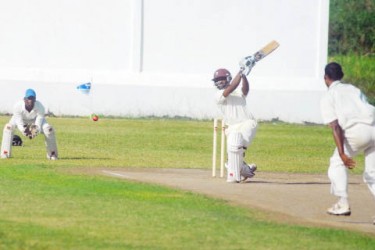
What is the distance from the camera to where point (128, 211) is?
16000mm

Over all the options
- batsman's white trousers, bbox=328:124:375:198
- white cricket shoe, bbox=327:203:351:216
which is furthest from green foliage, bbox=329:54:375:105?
batsman's white trousers, bbox=328:124:375:198

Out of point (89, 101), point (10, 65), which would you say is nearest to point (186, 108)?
point (89, 101)

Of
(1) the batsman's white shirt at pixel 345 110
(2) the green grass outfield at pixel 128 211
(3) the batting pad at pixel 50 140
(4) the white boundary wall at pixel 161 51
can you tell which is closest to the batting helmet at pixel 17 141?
(2) the green grass outfield at pixel 128 211

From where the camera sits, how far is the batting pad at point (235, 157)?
20094 millimetres

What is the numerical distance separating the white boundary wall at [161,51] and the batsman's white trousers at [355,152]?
76.5 ft


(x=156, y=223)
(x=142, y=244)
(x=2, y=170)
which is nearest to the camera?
(x=142, y=244)

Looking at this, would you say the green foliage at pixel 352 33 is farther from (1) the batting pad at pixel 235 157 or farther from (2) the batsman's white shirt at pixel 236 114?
(1) the batting pad at pixel 235 157

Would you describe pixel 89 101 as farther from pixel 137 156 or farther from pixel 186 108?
pixel 137 156

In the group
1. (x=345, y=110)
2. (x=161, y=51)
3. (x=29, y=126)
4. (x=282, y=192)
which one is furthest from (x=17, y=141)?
(x=345, y=110)

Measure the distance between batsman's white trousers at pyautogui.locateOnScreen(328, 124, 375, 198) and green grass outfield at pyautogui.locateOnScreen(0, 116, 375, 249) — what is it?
2.95 feet

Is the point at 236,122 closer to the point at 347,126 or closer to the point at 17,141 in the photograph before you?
the point at 347,126

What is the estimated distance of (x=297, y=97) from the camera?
39.2 metres

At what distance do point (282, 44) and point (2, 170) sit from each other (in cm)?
1911

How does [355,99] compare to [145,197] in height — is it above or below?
above
